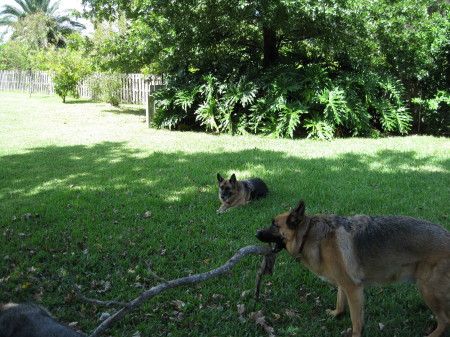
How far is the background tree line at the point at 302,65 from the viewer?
1180 centimetres

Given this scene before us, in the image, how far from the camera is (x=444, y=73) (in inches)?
504

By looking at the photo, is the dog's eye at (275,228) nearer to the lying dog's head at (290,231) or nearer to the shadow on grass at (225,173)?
the lying dog's head at (290,231)

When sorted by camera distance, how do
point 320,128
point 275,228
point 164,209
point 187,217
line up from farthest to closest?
point 320,128
point 164,209
point 187,217
point 275,228

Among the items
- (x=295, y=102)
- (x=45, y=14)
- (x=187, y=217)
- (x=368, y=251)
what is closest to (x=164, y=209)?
(x=187, y=217)

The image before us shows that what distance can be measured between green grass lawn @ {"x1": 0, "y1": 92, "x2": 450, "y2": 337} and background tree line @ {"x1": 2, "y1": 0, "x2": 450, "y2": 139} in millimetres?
1458

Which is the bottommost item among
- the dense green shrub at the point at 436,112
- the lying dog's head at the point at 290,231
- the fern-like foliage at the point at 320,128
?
the lying dog's head at the point at 290,231

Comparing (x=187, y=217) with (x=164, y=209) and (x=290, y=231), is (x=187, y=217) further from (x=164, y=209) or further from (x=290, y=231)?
(x=290, y=231)

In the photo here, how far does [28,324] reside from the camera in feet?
8.76

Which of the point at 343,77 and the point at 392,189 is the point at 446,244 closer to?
the point at 392,189

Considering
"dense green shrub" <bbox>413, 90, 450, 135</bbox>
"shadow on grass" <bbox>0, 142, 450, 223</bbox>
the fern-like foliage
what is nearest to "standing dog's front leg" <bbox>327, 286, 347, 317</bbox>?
"shadow on grass" <bbox>0, 142, 450, 223</bbox>

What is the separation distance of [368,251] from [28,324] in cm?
283

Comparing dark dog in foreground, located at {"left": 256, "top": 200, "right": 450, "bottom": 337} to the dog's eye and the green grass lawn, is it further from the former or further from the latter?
the green grass lawn

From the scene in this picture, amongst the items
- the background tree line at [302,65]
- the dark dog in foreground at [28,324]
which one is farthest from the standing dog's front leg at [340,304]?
the background tree line at [302,65]

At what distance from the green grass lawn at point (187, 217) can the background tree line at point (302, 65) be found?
4.78 feet
